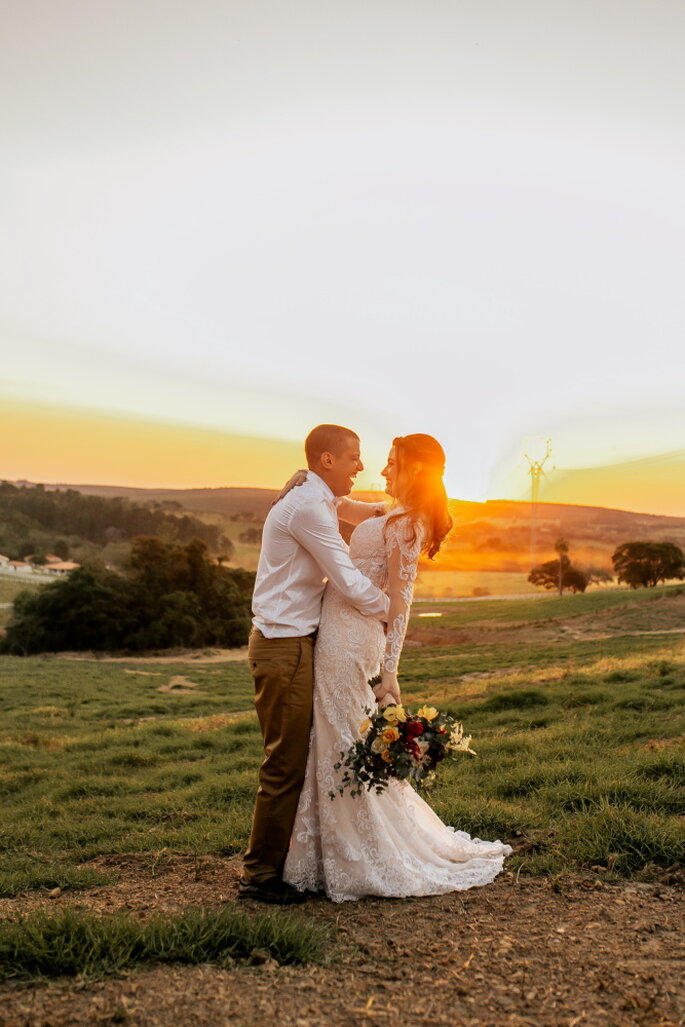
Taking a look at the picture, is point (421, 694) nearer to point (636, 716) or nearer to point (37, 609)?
point (636, 716)

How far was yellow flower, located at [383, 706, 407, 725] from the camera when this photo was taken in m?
4.70

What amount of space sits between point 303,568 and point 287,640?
396mm

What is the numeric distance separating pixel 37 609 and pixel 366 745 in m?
49.2

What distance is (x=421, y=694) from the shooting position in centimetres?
1773

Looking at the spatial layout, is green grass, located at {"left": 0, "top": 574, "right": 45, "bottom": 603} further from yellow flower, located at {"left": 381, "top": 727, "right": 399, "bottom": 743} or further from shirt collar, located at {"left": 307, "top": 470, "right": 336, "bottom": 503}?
yellow flower, located at {"left": 381, "top": 727, "right": 399, "bottom": 743}

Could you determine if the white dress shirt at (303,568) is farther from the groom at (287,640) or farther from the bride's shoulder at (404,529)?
the bride's shoulder at (404,529)

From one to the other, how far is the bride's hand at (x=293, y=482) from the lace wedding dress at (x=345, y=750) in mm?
463

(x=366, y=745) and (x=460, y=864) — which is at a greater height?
(x=366, y=745)

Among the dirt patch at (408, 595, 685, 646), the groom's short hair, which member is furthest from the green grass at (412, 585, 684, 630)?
the groom's short hair

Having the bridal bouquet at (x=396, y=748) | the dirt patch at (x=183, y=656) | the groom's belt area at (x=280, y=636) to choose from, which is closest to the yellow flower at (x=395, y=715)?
the bridal bouquet at (x=396, y=748)

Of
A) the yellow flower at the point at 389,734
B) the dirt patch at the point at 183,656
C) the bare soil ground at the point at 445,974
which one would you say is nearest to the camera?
the bare soil ground at the point at 445,974

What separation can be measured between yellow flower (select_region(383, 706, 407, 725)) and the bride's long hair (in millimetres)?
893

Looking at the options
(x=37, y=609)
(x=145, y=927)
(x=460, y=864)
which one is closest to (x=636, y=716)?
(x=460, y=864)

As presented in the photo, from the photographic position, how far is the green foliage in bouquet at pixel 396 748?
4.66 meters
